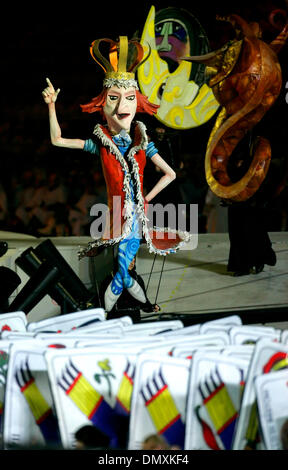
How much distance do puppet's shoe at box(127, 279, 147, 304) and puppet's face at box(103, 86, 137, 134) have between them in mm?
798

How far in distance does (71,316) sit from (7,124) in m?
4.26

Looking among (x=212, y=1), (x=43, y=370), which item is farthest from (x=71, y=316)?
(x=212, y=1)

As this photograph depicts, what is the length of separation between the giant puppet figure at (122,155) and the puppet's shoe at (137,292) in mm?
29

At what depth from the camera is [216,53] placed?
150 inches

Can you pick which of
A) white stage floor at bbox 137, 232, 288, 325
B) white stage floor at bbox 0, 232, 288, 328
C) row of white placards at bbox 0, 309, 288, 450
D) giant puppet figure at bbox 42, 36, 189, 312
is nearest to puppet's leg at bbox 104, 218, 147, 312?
giant puppet figure at bbox 42, 36, 189, 312

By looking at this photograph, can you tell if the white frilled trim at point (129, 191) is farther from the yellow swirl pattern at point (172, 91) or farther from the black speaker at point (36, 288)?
the yellow swirl pattern at point (172, 91)

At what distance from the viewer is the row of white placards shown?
5.38ft

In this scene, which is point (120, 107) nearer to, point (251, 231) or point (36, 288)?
point (36, 288)

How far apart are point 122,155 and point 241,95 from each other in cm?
80

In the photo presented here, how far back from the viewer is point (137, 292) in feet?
11.7

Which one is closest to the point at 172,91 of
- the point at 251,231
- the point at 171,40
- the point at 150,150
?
the point at 171,40

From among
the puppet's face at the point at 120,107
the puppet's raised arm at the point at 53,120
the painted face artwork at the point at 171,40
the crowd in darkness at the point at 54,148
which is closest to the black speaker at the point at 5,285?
the puppet's raised arm at the point at 53,120

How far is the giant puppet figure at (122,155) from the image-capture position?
11.0ft

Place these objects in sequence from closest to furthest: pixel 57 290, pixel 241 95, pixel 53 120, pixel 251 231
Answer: pixel 57 290 → pixel 53 120 → pixel 241 95 → pixel 251 231
